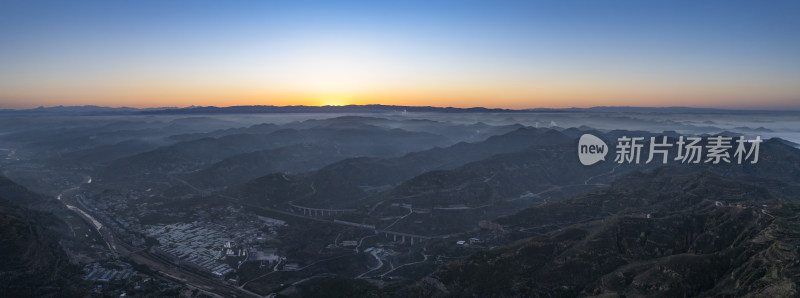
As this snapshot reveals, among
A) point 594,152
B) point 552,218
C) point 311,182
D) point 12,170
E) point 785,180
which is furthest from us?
point 12,170

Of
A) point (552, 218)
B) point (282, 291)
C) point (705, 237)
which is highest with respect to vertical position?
point (705, 237)

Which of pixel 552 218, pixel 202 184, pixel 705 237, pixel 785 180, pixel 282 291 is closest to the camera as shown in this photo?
pixel 705 237

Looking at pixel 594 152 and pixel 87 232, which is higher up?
pixel 594 152

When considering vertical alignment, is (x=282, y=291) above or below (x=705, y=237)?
below

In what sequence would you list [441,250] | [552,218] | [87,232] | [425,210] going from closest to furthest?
[441,250] < [552,218] < [87,232] < [425,210]

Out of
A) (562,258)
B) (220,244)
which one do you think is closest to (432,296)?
(562,258)

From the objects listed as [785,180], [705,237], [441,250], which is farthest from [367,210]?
[785,180]

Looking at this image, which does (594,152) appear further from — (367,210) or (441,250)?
(441,250)

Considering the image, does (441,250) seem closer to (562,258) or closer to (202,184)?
(562,258)

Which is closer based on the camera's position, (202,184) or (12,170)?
(202,184)
